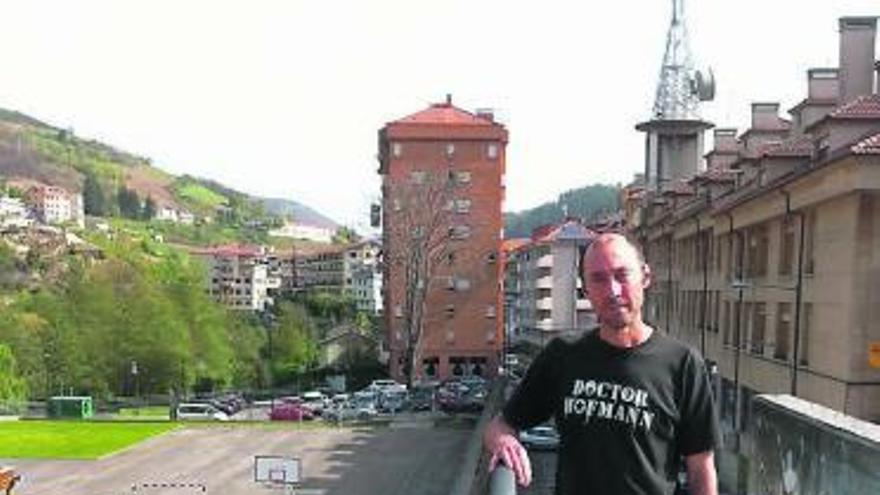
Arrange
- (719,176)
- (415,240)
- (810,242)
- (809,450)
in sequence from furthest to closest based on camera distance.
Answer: (415,240)
(719,176)
(810,242)
(809,450)

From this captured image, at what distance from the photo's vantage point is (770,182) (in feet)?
89.3

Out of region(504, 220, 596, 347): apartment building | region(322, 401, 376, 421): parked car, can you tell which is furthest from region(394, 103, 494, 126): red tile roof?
region(322, 401, 376, 421): parked car

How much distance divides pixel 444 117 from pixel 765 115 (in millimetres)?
36409

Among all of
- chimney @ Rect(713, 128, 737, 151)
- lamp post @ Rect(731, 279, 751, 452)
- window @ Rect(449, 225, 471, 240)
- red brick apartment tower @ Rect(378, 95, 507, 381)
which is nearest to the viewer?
lamp post @ Rect(731, 279, 751, 452)

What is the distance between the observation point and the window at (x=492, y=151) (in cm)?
Result: 7225

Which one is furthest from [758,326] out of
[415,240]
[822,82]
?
[415,240]

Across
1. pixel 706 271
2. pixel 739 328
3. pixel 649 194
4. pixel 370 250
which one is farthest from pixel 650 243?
pixel 370 250

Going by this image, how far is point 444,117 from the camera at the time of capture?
73.1 m

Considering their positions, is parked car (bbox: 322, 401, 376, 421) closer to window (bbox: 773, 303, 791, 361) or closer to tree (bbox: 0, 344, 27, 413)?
tree (bbox: 0, 344, 27, 413)

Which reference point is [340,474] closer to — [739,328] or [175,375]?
[739,328]

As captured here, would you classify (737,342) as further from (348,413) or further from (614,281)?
(614,281)

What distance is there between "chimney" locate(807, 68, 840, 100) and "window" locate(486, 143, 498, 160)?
137 feet

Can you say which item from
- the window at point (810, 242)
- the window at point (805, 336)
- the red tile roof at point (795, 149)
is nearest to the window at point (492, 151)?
the red tile roof at point (795, 149)

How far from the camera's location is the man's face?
134 inches
